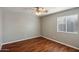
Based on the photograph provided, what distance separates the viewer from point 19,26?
1.21 meters

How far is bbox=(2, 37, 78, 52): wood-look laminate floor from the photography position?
1133 millimetres

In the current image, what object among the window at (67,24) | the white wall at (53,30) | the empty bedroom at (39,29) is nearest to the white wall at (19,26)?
the empty bedroom at (39,29)

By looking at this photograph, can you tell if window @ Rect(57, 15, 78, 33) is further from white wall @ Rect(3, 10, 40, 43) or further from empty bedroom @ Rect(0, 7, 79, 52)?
white wall @ Rect(3, 10, 40, 43)

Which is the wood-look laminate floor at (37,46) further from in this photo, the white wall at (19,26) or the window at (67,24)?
the window at (67,24)

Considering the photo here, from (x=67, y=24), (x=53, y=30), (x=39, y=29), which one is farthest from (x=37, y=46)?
(x=67, y=24)

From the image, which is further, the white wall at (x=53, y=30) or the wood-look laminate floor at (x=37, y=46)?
the white wall at (x=53, y=30)

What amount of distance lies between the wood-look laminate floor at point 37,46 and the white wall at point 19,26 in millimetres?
86

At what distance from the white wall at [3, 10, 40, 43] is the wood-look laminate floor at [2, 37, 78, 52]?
86 millimetres

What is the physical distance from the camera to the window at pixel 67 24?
3.91ft
